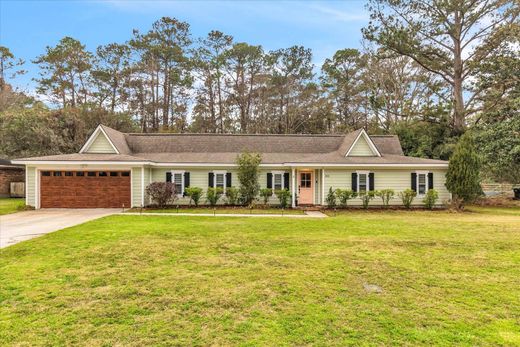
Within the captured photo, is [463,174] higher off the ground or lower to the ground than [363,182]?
higher

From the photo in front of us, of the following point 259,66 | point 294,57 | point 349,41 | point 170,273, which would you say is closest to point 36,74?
point 259,66

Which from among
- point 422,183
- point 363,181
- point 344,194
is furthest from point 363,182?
point 422,183

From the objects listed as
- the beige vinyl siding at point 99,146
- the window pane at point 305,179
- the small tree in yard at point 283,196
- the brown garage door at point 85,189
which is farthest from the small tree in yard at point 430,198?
the beige vinyl siding at point 99,146

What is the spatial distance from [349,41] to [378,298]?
35244 millimetres

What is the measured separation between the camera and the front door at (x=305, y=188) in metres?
18.1

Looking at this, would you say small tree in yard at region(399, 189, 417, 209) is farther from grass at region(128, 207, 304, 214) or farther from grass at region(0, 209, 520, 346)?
grass at region(0, 209, 520, 346)

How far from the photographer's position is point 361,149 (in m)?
18.5

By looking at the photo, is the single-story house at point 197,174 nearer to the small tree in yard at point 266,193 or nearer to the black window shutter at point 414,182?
the black window shutter at point 414,182

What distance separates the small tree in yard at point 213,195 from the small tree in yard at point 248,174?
1.36 metres

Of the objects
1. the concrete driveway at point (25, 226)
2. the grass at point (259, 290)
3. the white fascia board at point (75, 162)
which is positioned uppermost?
the white fascia board at point (75, 162)

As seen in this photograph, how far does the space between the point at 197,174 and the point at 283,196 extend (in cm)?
528

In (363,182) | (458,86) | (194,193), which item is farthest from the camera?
(458,86)

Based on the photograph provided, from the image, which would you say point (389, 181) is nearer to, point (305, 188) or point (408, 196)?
point (408, 196)

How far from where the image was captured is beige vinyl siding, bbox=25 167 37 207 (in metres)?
16.3
